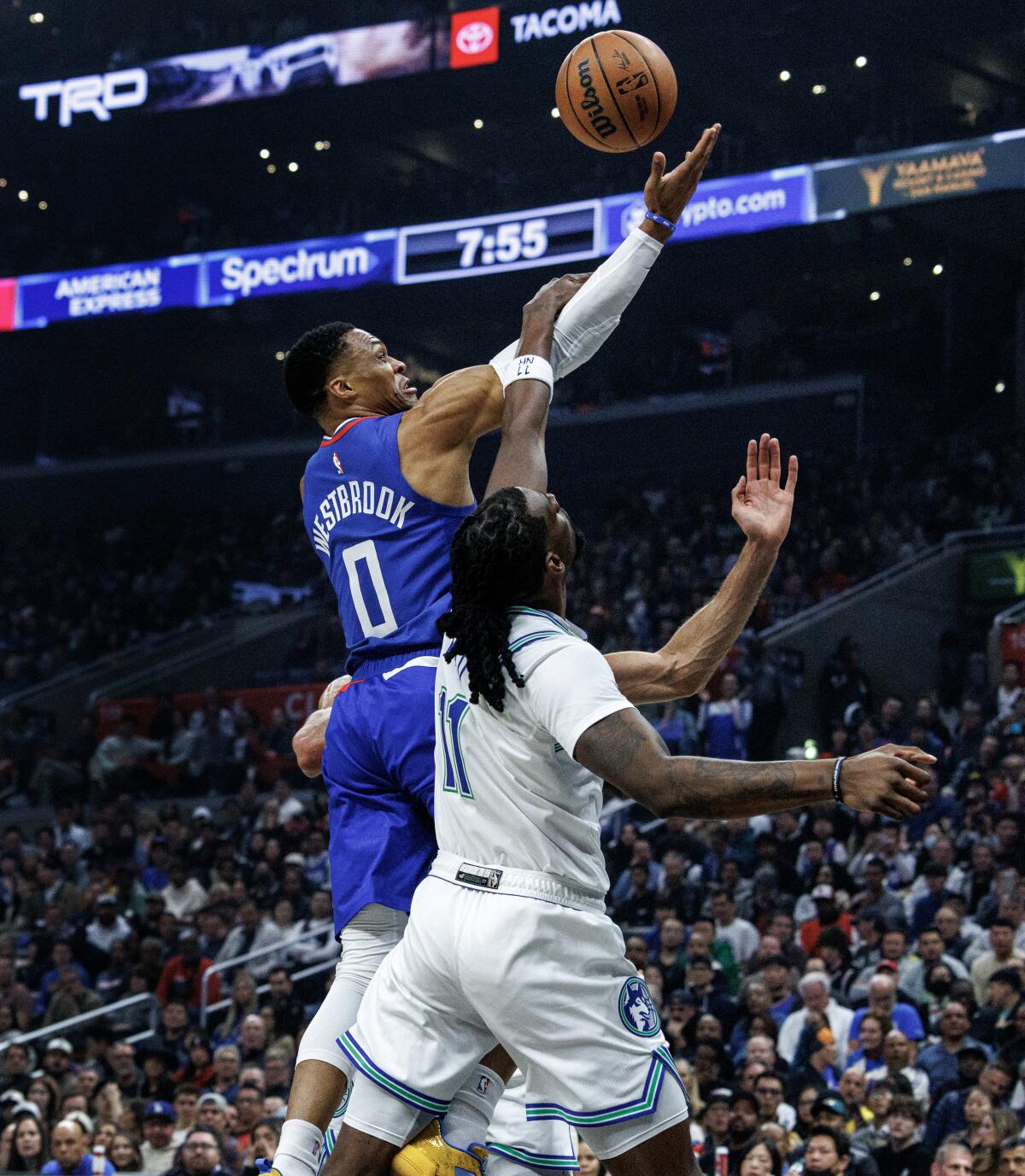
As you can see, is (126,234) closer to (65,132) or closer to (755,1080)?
(65,132)

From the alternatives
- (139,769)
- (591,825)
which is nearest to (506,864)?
(591,825)

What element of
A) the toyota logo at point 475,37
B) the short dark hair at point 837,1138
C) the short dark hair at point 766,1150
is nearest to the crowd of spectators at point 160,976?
the short dark hair at point 766,1150

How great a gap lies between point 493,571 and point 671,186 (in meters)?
1.51

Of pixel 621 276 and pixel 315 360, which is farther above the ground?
pixel 621 276

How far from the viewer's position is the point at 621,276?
14.9ft

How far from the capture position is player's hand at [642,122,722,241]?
4.54m

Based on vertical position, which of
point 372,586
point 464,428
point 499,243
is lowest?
point 372,586

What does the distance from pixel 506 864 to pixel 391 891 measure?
0.64m

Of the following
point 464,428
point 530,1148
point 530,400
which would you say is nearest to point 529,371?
point 530,400

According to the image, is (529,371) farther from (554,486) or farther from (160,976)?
(554,486)

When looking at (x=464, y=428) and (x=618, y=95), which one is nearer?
(x=464, y=428)

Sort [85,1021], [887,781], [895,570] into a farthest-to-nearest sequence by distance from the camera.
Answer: [895,570] → [85,1021] → [887,781]

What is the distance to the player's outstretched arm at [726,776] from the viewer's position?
3.13m

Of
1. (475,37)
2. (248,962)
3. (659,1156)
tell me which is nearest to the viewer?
(659,1156)
